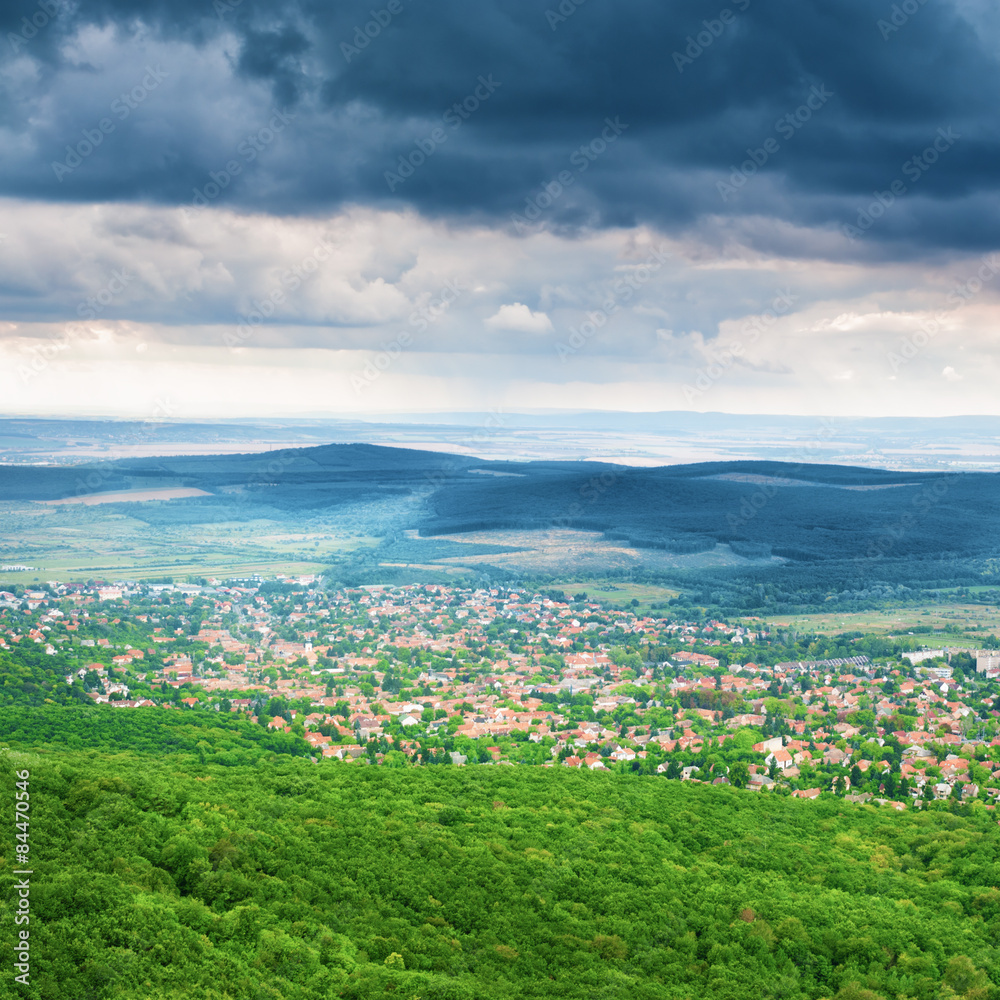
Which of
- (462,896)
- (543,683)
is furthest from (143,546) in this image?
(462,896)

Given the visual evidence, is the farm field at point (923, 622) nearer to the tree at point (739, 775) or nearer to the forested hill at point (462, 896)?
the tree at point (739, 775)

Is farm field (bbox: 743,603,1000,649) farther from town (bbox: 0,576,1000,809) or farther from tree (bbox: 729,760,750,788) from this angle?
tree (bbox: 729,760,750,788)

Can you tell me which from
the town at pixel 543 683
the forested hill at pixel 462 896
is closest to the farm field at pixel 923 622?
the town at pixel 543 683

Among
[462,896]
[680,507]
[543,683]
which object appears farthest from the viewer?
[680,507]

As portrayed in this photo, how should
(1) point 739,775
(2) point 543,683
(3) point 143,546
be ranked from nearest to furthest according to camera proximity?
(1) point 739,775 → (2) point 543,683 → (3) point 143,546

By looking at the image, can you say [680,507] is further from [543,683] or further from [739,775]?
[739,775]

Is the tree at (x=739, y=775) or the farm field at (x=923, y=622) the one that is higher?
the farm field at (x=923, y=622)
